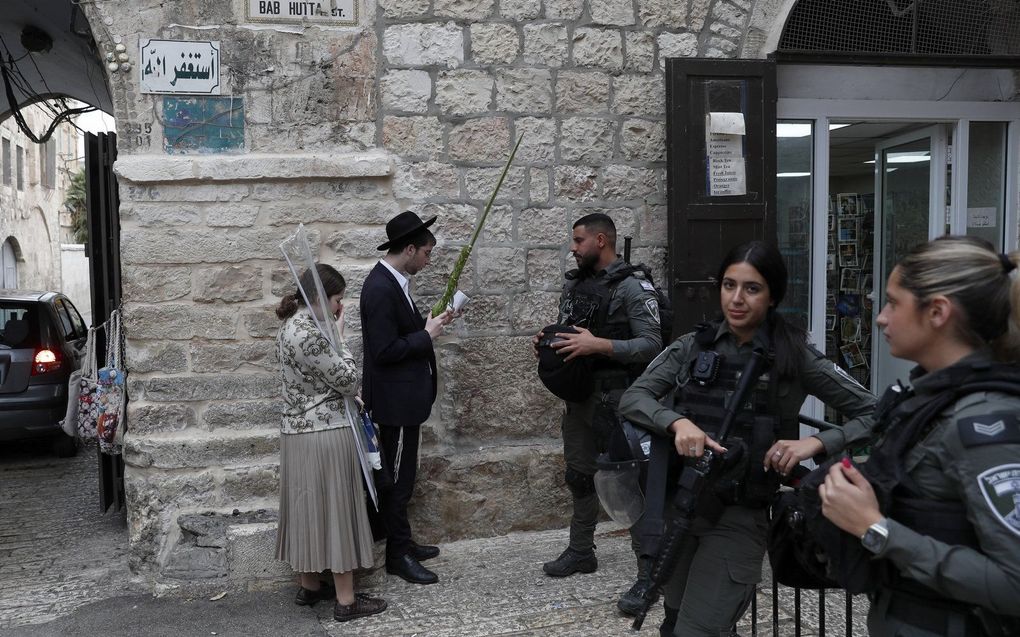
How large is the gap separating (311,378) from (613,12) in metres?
2.81

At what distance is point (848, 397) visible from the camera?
281cm

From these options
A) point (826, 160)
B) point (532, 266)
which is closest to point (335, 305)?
point (532, 266)

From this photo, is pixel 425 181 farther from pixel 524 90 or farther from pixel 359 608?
pixel 359 608

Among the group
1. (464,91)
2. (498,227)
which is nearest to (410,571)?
(498,227)

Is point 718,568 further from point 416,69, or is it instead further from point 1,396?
point 1,396

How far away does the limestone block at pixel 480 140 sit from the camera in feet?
17.0

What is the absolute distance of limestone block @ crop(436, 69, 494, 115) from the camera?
516 cm

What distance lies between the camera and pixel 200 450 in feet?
15.9

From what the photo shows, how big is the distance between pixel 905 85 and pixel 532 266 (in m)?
2.79

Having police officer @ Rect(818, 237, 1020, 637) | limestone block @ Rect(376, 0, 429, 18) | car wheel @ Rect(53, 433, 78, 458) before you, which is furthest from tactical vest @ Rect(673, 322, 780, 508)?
car wheel @ Rect(53, 433, 78, 458)

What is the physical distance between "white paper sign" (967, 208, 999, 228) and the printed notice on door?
189 cm

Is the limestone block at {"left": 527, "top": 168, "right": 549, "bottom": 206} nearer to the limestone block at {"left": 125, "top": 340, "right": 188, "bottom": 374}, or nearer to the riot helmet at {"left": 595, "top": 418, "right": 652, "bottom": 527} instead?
the limestone block at {"left": 125, "top": 340, "right": 188, "bottom": 374}

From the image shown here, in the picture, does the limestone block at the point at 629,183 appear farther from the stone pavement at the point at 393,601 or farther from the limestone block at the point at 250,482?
the limestone block at the point at 250,482

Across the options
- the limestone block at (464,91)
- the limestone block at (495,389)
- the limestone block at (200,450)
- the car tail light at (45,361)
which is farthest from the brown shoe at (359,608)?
the car tail light at (45,361)
